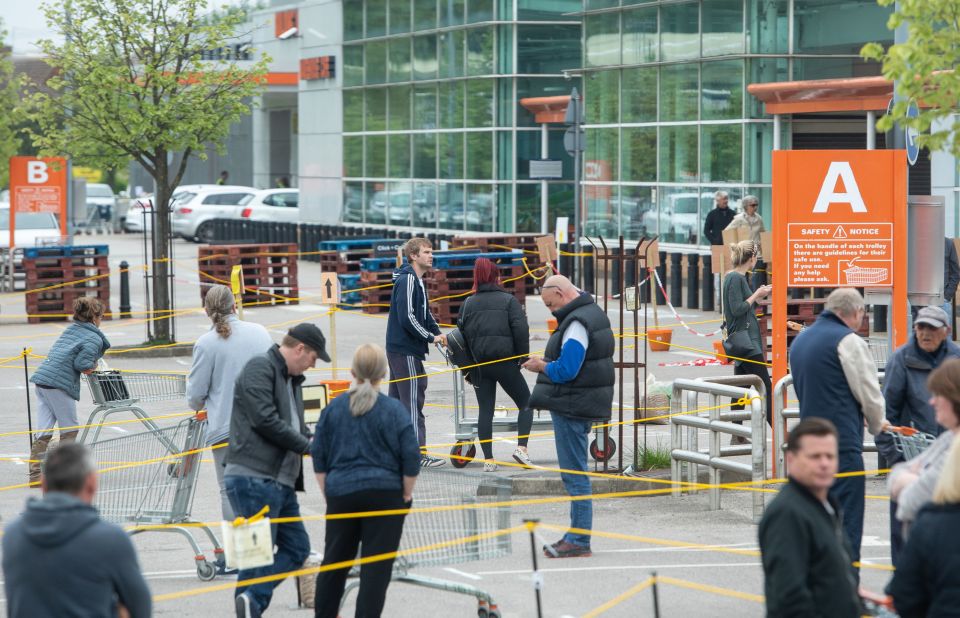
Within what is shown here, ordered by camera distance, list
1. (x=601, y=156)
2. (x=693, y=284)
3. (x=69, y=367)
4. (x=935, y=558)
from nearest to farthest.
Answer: (x=935, y=558), (x=69, y=367), (x=693, y=284), (x=601, y=156)

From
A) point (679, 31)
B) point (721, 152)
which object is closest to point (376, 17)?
point (679, 31)

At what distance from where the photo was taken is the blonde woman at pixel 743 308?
524 inches

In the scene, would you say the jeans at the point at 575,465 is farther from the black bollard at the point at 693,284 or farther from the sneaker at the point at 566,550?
the black bollard at the point at 693,284

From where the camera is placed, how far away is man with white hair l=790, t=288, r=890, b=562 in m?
8.59

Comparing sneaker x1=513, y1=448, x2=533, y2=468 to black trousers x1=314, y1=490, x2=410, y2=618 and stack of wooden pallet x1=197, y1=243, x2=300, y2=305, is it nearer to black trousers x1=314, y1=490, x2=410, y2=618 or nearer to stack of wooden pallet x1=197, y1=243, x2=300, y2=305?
black trousers x1=314, y1=490, x2=410, y2=618

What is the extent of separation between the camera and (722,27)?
95.3 ft

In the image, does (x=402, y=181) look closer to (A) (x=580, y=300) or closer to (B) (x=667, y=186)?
(B) (x=667, y=186)

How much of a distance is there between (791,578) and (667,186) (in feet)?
84.1

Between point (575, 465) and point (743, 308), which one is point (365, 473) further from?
point (743, 308)

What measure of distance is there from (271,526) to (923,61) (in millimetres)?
6506

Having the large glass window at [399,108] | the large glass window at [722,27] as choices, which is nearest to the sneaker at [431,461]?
the large glass window at [722,27]

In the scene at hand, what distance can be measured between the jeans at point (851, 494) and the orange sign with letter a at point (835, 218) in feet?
11.3

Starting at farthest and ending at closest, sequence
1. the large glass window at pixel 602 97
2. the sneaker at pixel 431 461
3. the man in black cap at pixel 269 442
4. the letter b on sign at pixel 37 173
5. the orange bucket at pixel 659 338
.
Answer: the large glass window at pixel 602 97 < the letter b on sign at pixel 37 173 < the orange bucket at pixel 659 338 < the sneaker at pixel 431 461 < the man in black cap at pixel 269 442

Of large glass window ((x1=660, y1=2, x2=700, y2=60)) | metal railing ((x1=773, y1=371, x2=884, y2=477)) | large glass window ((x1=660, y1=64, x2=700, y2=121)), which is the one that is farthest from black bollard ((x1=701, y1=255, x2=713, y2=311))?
metal railing ((x1=773, y1=371, x2=884, y2=477))
